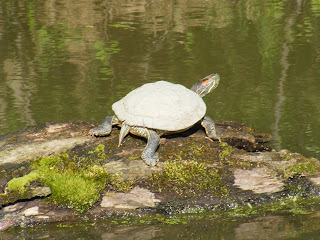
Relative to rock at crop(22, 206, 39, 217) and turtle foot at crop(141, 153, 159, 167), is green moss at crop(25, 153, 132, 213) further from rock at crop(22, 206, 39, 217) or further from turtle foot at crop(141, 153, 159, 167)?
turtle foot at crop(141, 153, 159, 167)

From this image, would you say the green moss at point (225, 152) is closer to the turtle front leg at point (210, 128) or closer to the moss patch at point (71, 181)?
the turtle front leg at point (210, 128)

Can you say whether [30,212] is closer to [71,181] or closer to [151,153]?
[71,181]

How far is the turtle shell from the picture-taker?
450 centimetres

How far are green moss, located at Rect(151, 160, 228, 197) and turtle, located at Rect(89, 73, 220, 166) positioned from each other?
0.53 ft

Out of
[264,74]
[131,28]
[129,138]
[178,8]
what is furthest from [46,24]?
[129,138]

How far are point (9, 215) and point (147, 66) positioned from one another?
17.8 feet

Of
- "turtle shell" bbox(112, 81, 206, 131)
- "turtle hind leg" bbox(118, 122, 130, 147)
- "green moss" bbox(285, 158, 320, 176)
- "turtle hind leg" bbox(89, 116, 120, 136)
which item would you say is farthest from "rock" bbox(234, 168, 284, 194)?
"turtle hind leg" bbox(89, 116, 120, 136)

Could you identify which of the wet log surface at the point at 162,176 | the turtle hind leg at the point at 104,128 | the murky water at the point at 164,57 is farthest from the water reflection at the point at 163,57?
the turtle hind leg at the point at 104,128

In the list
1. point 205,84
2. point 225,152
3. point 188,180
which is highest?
point 205,84

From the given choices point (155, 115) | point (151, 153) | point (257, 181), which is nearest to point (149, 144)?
point (151, 153)

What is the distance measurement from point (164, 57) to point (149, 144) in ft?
17.5

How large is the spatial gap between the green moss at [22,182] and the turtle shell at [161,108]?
3.28 ft

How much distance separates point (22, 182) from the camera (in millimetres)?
4043

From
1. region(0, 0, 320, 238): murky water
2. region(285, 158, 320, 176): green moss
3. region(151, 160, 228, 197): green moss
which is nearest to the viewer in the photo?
region(151, 160, 228, 197): green moss
